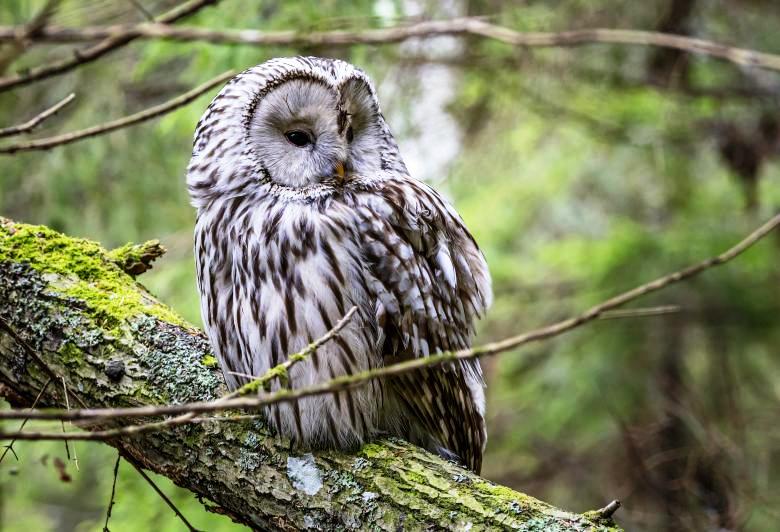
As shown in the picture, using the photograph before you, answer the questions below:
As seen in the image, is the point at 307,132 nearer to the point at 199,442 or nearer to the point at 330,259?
the point at 330,259

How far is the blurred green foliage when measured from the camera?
6.21m

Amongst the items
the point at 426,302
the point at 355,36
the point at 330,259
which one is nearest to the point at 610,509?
the point at 426,302

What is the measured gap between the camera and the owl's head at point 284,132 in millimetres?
3354

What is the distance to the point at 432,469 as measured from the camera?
9.32 ft

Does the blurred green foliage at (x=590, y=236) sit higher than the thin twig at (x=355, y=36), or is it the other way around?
the thin twig at (x=355, y=36)

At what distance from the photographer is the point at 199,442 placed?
114 inches

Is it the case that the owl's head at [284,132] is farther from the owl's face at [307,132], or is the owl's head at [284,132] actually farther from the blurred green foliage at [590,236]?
the blurred green foliage at [590,236]

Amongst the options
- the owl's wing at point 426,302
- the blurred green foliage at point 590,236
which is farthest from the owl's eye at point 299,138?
the blurred green foliage at point 590,236

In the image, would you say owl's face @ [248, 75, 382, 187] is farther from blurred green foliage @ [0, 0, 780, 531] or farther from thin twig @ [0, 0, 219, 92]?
blurred green foliage @ [0, 0, 780, 531]

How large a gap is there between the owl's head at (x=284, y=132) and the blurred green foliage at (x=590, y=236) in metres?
1.93

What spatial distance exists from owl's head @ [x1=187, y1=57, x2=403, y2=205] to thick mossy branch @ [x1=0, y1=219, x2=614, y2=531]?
2.03 ft

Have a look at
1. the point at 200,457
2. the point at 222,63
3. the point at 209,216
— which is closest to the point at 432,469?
the point at 200,457

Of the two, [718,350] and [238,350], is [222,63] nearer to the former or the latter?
[238,350]

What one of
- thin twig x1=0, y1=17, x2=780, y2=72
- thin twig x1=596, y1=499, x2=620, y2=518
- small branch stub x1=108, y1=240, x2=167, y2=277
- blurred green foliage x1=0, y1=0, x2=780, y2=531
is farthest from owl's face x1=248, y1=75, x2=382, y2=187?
blurred green foliage x1=0, y1=0, x2=780, y2=531
